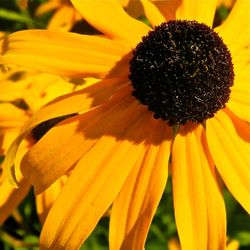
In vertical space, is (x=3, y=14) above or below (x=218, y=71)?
below

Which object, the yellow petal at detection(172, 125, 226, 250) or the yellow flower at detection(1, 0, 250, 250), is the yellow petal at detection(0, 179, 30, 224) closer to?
the yellow flower at detection(1, 0, 250, 250)

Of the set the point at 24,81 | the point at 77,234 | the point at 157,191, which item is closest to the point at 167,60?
the point at 157,191

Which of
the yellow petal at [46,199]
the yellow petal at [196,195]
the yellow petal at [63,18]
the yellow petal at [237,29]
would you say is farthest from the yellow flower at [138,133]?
the yellow petal at [63,18]

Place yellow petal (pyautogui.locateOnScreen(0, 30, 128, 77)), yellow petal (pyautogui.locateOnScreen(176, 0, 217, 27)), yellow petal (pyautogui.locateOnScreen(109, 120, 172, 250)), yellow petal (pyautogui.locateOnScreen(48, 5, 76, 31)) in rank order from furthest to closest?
yellow petal (pyautogui.locateOnScreen(48, 5, 76, 31)) < yellow petal (pyautogui.locateOnScreen(176, 0, 217, 27)) < yellow petal (pyautogui.locateOnScreen(0, 30, 128, 77)) < yellow petal (pyautogui.locateOnScreen(109, 120, 172, 250))

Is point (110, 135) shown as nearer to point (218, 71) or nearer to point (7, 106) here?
point (218, 71)

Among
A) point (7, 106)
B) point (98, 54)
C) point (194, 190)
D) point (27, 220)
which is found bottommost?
point (27, 220)

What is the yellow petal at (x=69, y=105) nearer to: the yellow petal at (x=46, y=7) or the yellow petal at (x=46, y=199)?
the yellow petal at (x=46, y=199)

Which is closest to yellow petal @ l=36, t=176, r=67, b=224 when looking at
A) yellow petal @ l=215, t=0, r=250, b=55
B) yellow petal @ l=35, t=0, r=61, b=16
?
yellow petal @ l=215, t=0, r=250, b=55
